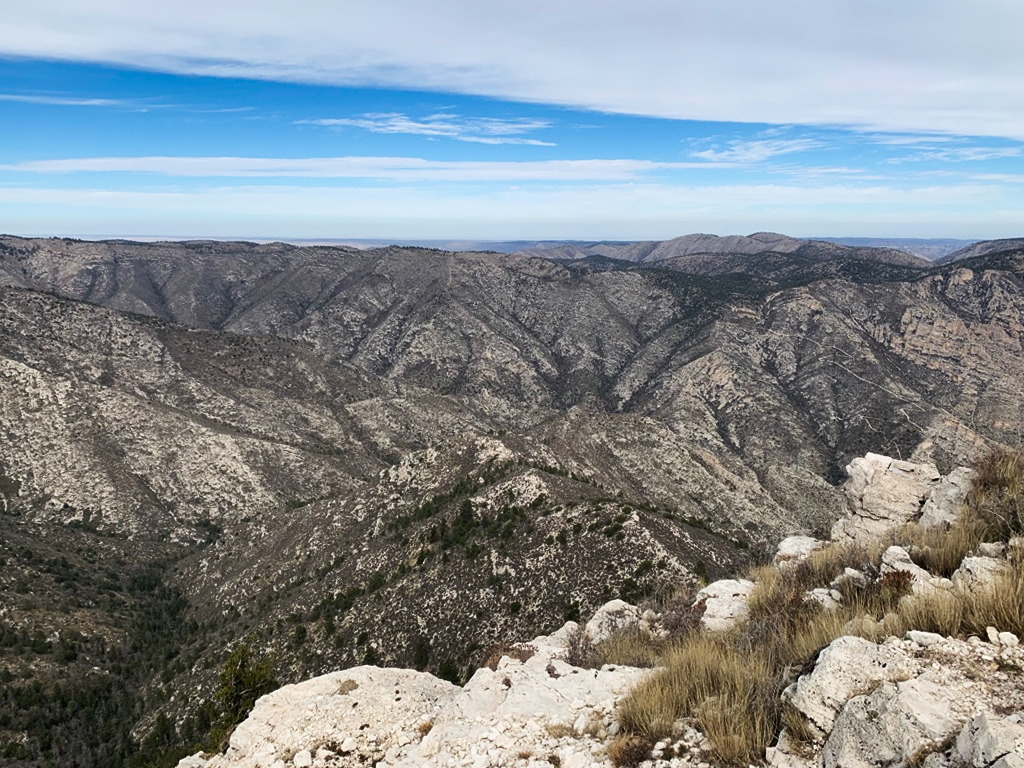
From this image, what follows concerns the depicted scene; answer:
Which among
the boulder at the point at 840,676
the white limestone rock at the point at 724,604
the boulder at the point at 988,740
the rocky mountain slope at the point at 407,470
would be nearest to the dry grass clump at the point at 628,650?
the white limestone rock at the point at 724,604

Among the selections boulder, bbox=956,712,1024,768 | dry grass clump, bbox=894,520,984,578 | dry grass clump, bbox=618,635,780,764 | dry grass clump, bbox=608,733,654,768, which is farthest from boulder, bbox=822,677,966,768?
dry grass clump, bbox=894,520,984,578

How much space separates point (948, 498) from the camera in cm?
1336

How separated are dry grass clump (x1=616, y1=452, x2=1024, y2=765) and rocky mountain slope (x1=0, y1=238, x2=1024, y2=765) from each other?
5.47ft

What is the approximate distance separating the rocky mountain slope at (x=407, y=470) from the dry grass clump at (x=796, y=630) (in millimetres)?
1668

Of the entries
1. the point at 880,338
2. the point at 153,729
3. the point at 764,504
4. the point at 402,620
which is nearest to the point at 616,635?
the point at 402,620

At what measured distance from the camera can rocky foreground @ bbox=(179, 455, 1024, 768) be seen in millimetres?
5426

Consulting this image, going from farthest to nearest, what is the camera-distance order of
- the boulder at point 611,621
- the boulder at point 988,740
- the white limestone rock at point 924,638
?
the boulder at point 611,621 < the white limestone rock at point 924,638 < the boulder at point 988,740

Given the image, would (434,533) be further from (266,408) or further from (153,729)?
(266,408)

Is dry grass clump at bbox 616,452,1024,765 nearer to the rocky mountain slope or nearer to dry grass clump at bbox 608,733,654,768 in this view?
dry grass clump at bbox 608,733,654,768

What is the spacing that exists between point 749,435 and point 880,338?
7496 centimetres

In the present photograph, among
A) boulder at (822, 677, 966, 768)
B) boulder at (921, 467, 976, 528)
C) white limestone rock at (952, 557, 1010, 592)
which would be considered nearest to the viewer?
boulder at (822, 677, 966, 768)

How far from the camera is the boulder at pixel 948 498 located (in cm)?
1276

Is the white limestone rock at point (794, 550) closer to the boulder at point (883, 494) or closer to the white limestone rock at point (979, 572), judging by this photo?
the boulder at point (883, 494)

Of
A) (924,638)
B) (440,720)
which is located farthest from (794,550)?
(440,720)
